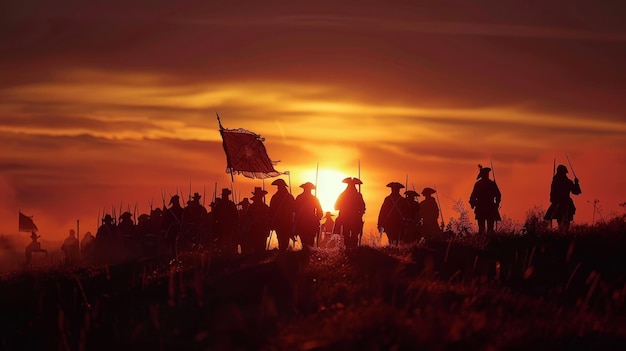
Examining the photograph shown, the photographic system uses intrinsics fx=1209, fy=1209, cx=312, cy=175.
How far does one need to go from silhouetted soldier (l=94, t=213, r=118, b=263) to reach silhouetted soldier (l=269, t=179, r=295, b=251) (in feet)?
34.7

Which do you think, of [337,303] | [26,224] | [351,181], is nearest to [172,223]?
[351,181]

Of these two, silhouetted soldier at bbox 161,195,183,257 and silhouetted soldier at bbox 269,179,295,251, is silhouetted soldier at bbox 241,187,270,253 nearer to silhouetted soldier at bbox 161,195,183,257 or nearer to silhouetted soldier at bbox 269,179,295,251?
silhouetted soldier at bbox 269,179,295,251

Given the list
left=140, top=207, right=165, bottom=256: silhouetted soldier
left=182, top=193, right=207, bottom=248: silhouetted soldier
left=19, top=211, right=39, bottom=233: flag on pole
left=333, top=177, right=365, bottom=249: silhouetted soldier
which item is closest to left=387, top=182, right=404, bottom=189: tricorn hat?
left=333, top=177, right=365, bottom=249: silhouetted soldier

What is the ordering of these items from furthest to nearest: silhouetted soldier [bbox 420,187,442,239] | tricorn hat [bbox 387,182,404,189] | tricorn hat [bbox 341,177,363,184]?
1. silhouetted soldier [bbox 420,187,442,239]
2. tricorn hat [bbox 387,182,404,189]
3. tricorn hat [bbox 341,177,363,184]

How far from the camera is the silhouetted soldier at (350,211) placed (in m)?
34.7

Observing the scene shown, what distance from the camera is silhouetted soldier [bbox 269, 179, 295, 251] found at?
35.1 metres

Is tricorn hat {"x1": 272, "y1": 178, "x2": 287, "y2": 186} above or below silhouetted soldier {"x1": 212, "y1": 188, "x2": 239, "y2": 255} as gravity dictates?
above

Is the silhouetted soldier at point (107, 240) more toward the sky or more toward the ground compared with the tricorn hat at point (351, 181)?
more toward the ground

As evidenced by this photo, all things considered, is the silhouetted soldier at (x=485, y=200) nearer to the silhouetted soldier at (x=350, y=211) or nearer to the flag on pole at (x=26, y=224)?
the silhouetted soldier at (x=350, y=211)

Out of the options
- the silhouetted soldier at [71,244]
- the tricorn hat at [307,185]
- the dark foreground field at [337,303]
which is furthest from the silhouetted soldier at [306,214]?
the silhouetted soldier at [71,244]

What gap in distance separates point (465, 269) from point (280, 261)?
12.8ft

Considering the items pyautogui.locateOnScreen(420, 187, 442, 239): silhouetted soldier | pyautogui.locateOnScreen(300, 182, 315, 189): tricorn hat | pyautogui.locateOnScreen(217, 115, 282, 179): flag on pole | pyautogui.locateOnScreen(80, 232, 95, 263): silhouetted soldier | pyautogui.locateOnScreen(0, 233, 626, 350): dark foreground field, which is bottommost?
pyautogui.locateOnScreen(0, 233, 626, 350): dark foreground field

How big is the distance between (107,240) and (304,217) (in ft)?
43.9

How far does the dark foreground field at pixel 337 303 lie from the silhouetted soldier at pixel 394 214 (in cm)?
695
